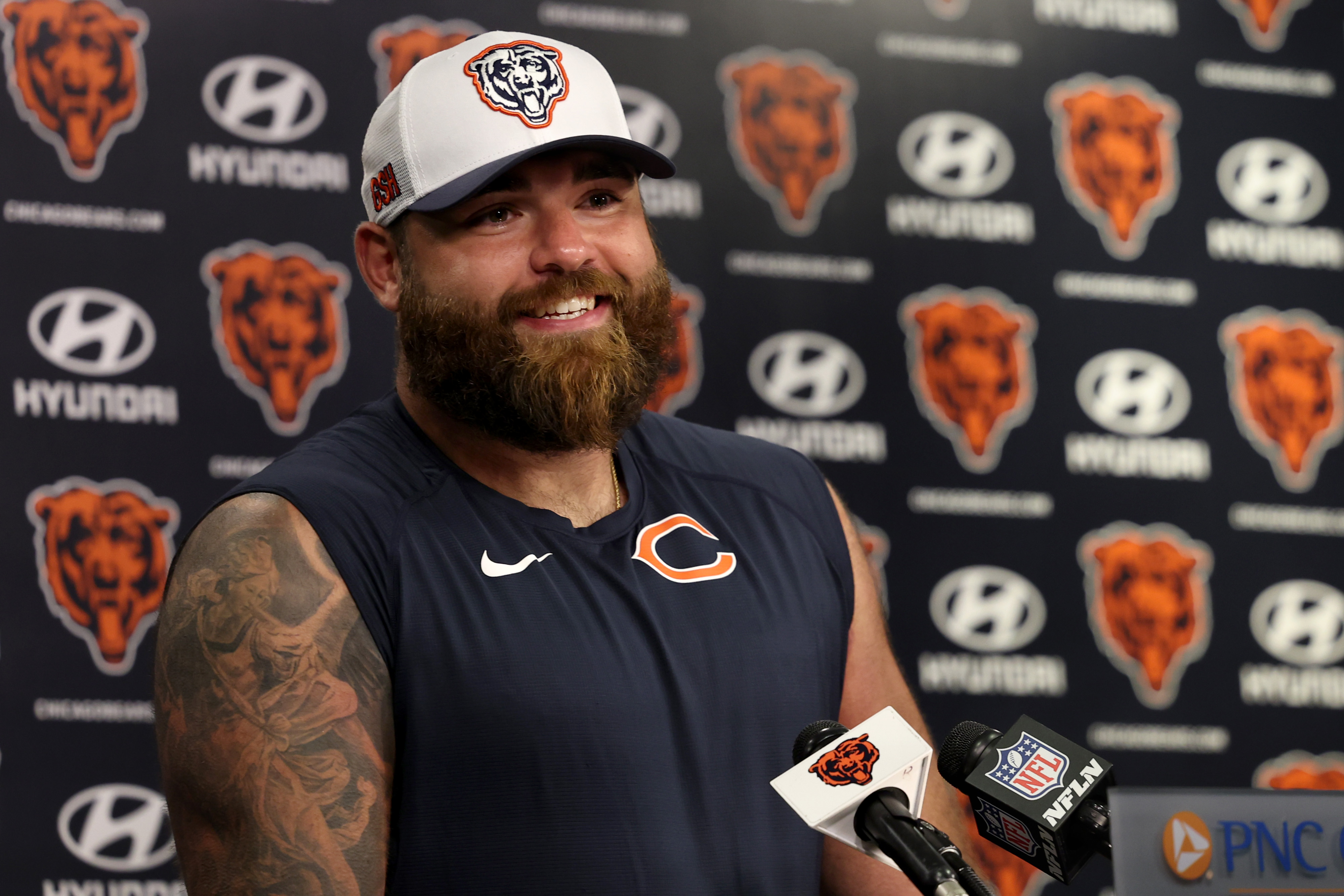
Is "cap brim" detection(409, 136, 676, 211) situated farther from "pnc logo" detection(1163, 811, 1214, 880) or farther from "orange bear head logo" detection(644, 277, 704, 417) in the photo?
"orange bear head logo" detection(644, 277, 704, 417)

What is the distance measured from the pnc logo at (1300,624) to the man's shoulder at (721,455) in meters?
1.96

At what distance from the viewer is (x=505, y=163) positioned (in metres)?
1.51

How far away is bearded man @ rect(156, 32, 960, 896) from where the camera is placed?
1.30 metres

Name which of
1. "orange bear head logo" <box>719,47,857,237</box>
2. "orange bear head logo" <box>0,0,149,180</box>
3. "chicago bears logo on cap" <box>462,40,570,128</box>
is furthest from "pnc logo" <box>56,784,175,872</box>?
"orange bear head logo" <box>719,47,857,237</box>

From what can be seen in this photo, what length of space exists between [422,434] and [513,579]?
242mm

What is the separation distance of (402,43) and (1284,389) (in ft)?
7.39

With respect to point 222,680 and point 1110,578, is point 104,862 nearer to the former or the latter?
point 222,680

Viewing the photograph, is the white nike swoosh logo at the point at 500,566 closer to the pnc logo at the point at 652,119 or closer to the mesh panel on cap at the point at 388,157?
the mesh panel on cap at the point at 388,157

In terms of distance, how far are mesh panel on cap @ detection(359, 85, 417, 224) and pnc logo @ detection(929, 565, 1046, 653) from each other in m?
1.88

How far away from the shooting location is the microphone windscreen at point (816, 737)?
113 cm

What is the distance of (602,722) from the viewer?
1393 millimetres

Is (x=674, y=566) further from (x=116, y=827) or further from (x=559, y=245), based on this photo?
(x=116, y=827)

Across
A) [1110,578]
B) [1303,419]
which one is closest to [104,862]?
[1110,578]

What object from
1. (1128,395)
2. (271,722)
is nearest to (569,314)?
(271,722)
